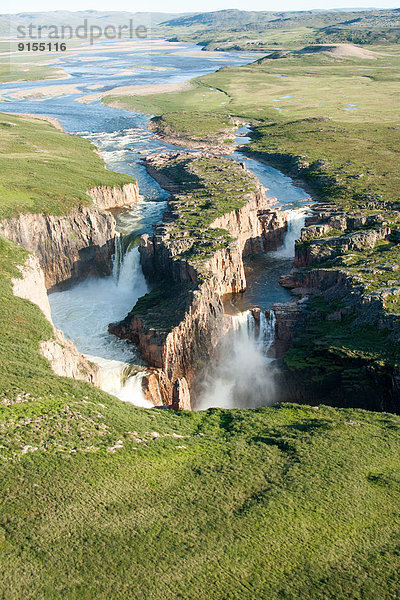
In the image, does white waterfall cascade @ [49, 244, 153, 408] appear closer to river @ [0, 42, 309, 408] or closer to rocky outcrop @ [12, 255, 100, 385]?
river @ [0, 42, 309, 408]

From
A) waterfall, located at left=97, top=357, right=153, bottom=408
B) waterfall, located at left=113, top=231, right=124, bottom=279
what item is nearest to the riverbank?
waterfall, located at left=97, top=357, right=153, bottom=408

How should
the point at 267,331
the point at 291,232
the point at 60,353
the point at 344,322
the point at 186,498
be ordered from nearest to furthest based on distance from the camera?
the point at 186,498, the point at 60,353, the point at 344,322, the point at 267,331, the point at 291,232

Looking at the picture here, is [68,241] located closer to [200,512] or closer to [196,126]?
[200,512]

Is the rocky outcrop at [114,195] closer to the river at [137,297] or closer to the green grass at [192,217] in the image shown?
the river at [137,297]

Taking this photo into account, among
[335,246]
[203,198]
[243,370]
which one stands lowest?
[243,370]

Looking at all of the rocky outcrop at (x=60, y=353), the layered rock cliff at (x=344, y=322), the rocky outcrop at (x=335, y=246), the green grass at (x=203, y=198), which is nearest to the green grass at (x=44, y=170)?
the green grass at (x=203, y=198)

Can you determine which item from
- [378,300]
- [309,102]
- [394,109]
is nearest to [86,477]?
[378,300]

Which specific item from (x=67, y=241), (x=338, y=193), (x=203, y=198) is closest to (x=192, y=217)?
(x=203, y=198)
